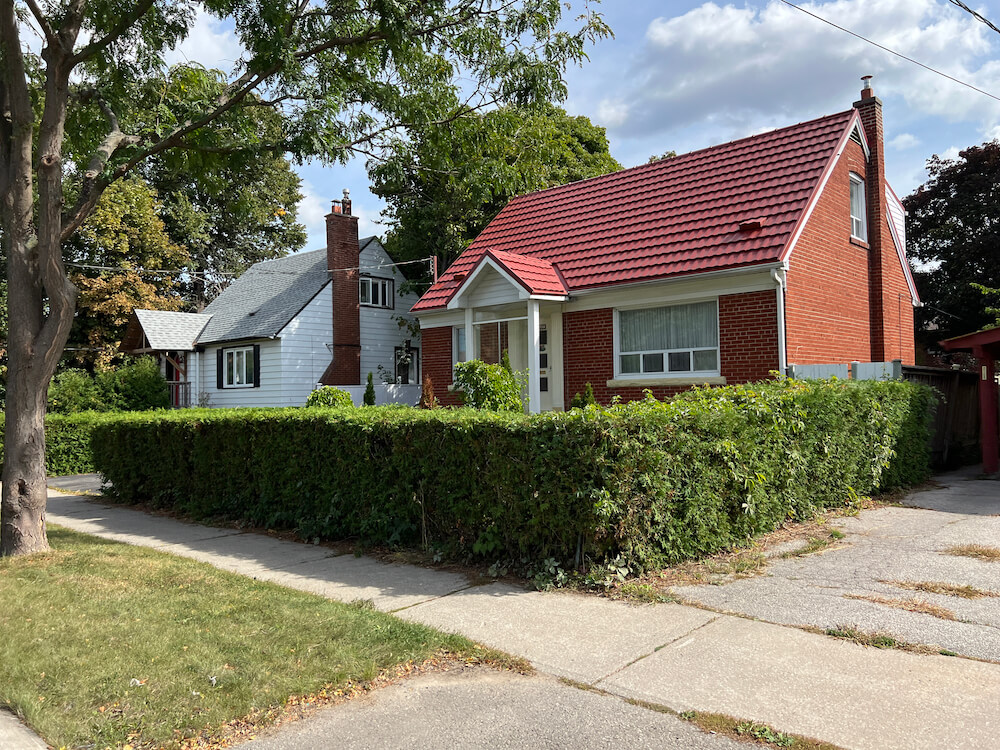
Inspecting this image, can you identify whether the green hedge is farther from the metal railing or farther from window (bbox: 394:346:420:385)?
window (bbox: 394:346:420:385)

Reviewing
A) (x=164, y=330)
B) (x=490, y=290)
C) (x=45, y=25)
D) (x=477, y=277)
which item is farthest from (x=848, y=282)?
(x=164, y=330)

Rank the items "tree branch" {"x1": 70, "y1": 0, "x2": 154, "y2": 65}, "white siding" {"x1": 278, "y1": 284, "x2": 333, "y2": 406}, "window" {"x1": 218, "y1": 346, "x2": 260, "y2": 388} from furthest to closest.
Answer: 1. "window" {"x1": 218, "y1": 346, "x2": 260, "y2": 388}
2. "white siding" {"x1": 278, "y1": 284, "x2": 333, "y2": 406}
3. "tree branch" {"x1": 70, "y1": 0, "x2": 154, "y2": 65}

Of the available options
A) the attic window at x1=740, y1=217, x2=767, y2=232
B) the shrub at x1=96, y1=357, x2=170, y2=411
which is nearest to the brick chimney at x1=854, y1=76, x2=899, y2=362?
the attic window at x1=740, y1=217, x2=767, y2=232

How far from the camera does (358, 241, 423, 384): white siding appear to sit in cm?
2705

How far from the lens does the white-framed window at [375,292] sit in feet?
88.8

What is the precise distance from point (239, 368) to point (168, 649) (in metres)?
22.9

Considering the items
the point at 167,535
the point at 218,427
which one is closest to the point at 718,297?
the point at 218,427

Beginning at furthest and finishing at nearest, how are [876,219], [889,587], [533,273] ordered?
1. [876,219]
2. [533,273]
3. [889,587]

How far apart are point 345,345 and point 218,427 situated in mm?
15576

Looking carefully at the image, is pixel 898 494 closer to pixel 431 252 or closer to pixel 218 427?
pixel 218 427

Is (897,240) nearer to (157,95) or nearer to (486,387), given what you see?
(486,387)

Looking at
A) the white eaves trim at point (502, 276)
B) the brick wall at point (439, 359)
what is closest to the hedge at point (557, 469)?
the white eaves trim at point (502, 276)

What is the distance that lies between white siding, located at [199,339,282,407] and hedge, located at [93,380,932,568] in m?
13.5

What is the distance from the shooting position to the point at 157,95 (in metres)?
9.98
